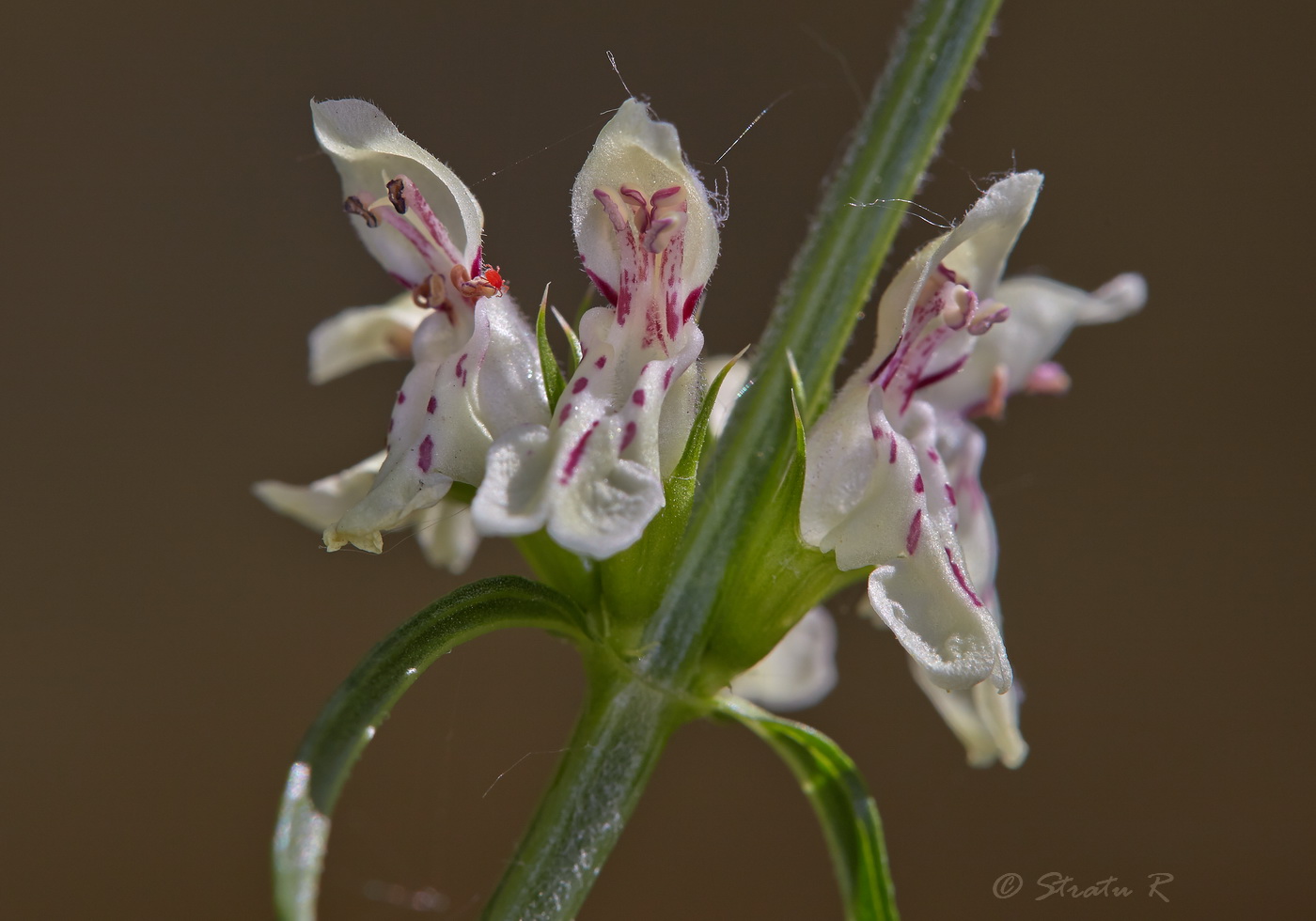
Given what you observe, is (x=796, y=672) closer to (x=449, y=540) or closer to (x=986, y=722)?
(x=986, y=722)

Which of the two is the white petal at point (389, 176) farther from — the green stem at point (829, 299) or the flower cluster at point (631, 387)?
the green stem at point (829, 299)

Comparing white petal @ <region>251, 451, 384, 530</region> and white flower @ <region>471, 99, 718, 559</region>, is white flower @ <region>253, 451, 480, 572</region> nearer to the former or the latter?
white petal @ <region>251, 451, 384, 530</region>

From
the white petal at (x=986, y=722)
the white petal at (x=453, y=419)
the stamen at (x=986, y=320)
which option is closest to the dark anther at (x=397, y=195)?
the white petal at (x=453, y=419)

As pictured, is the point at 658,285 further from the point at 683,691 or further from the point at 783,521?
the point at 683,691

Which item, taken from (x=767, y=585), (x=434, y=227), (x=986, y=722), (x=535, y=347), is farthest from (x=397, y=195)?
(x=986, y=722)

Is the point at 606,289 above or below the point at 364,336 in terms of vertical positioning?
above

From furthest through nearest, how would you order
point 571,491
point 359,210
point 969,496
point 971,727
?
point 971,727 < point 969,496 < point 359,210 < point 571,491

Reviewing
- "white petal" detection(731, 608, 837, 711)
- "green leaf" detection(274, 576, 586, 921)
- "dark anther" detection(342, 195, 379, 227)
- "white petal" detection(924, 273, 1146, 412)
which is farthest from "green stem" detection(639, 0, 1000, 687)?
"white petal" detection(731, 608, 837, 711)
